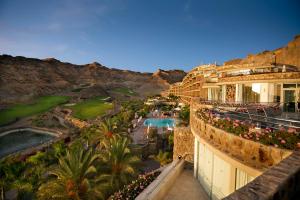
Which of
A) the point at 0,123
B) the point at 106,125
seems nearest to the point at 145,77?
the point at 0,123

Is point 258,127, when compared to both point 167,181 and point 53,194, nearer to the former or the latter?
point 167,181

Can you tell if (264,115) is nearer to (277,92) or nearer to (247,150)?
(247,150)

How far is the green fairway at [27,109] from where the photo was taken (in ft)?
187

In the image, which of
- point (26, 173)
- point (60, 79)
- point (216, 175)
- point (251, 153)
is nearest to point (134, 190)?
point (216, 175)

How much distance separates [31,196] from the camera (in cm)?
1662

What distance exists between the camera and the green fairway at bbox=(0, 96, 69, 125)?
5692 cm

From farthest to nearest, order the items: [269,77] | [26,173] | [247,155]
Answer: [26,173] → [269,77] → [247,155]

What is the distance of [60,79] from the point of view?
11875 centimetres

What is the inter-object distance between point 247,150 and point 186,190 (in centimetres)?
592

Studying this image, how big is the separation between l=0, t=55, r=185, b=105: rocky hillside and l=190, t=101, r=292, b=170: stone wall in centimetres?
8168

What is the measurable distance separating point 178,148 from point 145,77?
15904 cm

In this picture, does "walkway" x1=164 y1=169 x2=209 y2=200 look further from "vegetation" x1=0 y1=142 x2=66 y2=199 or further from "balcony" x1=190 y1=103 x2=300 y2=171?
"vegetation" x1=0 y1=142 x2=66 y2=199

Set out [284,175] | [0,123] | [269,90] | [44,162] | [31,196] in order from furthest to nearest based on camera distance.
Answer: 1. [0,123]
2. [44,162]
3. [269,90]
4. [31,196]
5. [284,175]

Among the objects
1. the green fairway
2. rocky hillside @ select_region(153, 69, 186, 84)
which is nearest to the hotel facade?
the green fairway
